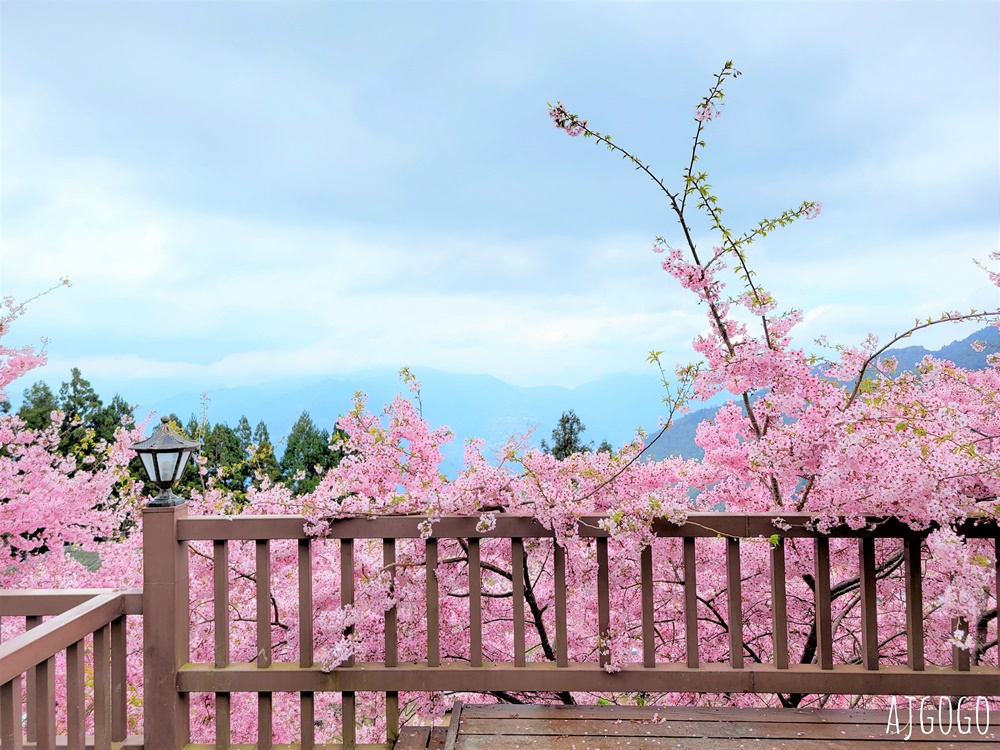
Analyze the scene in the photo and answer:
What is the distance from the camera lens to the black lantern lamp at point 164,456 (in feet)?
7.09

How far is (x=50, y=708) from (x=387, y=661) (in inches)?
40.5

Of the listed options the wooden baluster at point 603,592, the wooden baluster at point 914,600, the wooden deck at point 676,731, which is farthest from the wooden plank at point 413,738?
the wooden baluster at point 914,600

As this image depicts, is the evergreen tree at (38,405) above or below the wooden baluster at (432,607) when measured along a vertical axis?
above

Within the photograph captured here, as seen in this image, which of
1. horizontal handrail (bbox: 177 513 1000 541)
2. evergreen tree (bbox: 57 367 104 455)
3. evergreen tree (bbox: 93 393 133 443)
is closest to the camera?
horizontal handrail (bbox: 177 513 1000 541)

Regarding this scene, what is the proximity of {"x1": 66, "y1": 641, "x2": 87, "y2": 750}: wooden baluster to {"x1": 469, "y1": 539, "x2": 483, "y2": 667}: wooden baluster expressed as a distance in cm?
128

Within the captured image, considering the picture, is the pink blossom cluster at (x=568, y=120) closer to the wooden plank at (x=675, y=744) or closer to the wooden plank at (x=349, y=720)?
the wooden plank at (x=675, y=744)

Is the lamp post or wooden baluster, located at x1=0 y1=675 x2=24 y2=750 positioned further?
the lamp post

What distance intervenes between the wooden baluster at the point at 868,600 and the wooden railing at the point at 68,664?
2640 mm

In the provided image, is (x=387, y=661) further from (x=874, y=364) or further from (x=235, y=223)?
(x=235, y=223)

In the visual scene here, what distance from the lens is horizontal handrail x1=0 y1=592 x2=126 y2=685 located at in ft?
5.06

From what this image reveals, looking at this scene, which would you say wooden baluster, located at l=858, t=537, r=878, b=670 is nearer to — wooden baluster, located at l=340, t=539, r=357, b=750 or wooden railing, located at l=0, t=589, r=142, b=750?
wooden baluster, located at l=340, t=539, r=357, b=750

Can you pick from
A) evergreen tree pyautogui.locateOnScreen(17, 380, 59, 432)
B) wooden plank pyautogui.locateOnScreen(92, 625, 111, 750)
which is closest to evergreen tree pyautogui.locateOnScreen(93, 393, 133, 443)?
evergreen tree pyautogui.locateOnScreen(17, 380, 59, 432)

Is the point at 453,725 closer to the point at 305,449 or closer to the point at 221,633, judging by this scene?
the point at 221,633

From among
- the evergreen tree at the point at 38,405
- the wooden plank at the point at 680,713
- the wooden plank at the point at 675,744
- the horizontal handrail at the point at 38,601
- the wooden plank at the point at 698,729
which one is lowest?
the wooden plank at the point at 680,713
